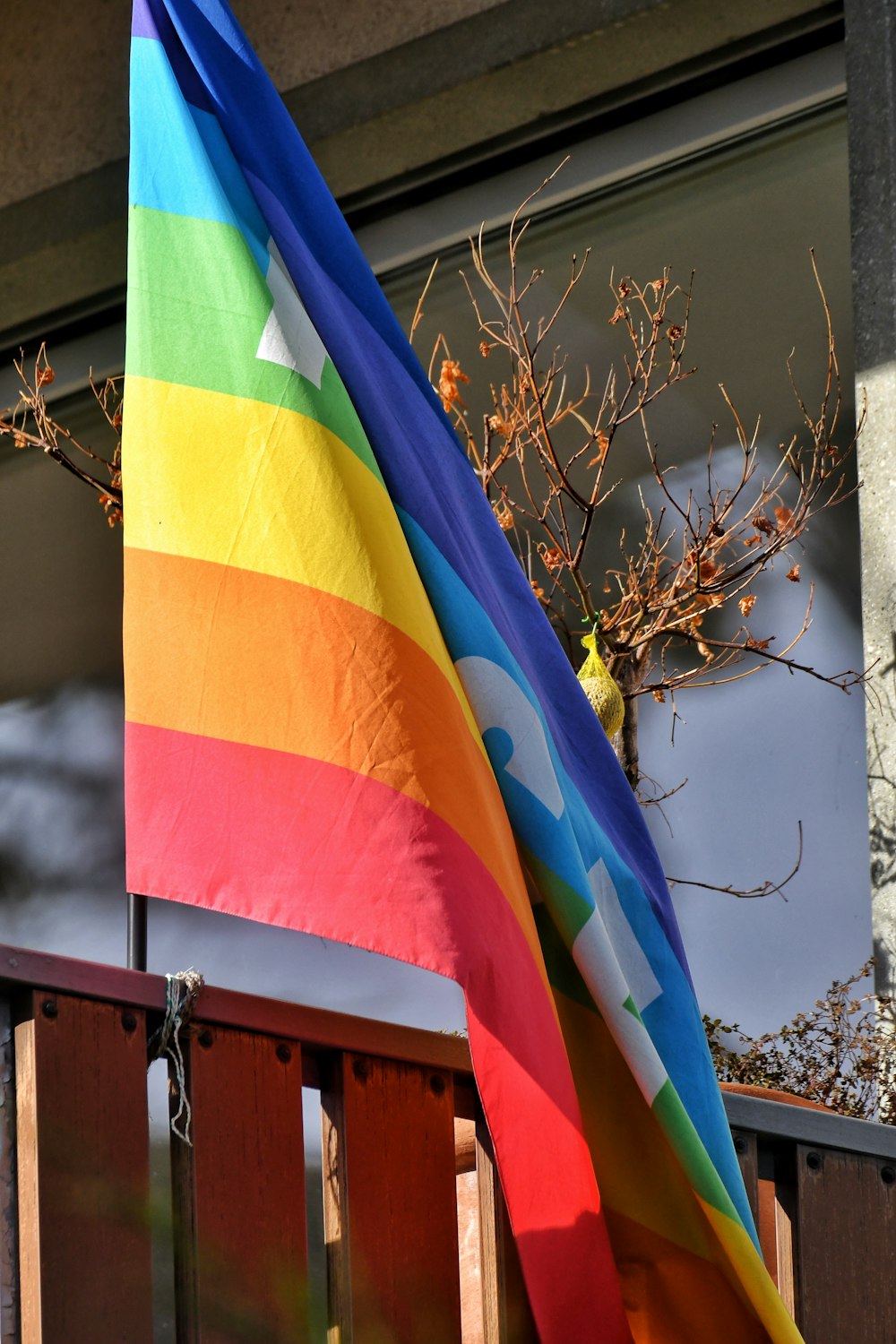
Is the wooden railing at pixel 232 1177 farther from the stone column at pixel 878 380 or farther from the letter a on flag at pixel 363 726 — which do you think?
the stone column at pixel 878 380

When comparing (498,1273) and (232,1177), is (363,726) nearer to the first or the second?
(232,1177)

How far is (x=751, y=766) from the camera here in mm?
3590

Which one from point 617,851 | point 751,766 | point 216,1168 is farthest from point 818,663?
point 216,1168

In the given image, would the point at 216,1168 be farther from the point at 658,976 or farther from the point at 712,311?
the point at 712,311

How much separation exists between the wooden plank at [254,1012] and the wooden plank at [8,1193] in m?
0.05

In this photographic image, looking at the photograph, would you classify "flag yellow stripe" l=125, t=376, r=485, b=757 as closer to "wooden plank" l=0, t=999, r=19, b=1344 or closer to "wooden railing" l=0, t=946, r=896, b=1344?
"wooden railing" l=0, t=946, r=896, b=1344

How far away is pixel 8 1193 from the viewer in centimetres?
130

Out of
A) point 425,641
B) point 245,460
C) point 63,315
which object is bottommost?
point 425,641

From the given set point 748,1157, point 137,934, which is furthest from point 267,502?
point 137,934

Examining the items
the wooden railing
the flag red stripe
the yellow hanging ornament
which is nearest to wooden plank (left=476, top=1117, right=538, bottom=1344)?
the wooden railing

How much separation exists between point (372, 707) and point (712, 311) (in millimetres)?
2568

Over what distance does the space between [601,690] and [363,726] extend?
1.05 metres

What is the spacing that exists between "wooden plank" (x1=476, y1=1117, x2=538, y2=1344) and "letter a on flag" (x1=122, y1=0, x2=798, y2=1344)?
0.09 metres

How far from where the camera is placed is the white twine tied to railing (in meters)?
1.41
